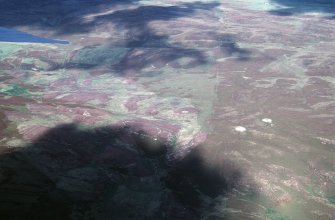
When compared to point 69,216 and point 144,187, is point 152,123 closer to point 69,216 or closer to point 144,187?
point 144,187

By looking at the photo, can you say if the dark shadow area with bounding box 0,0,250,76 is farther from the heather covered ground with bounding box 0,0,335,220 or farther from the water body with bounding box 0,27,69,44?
the water body with bounding box 0,27,69,44

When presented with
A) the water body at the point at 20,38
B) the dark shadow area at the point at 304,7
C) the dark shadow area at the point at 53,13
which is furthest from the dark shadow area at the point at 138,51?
the dark shadow area at the point at 304,7

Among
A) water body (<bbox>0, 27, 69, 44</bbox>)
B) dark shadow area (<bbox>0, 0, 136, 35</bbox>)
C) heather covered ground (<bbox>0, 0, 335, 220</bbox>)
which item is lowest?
heather covered ground (<bbox>0, 0, 335, 220</bbox>)

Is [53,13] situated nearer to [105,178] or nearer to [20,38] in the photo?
[20,38]

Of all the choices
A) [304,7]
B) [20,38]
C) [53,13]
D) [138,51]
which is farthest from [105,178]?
[304,7]

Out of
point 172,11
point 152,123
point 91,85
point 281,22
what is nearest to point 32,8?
point 172,11

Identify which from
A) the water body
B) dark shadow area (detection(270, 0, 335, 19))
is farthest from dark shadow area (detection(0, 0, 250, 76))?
dark shadow area (detection(270, 0, 335, 19))
